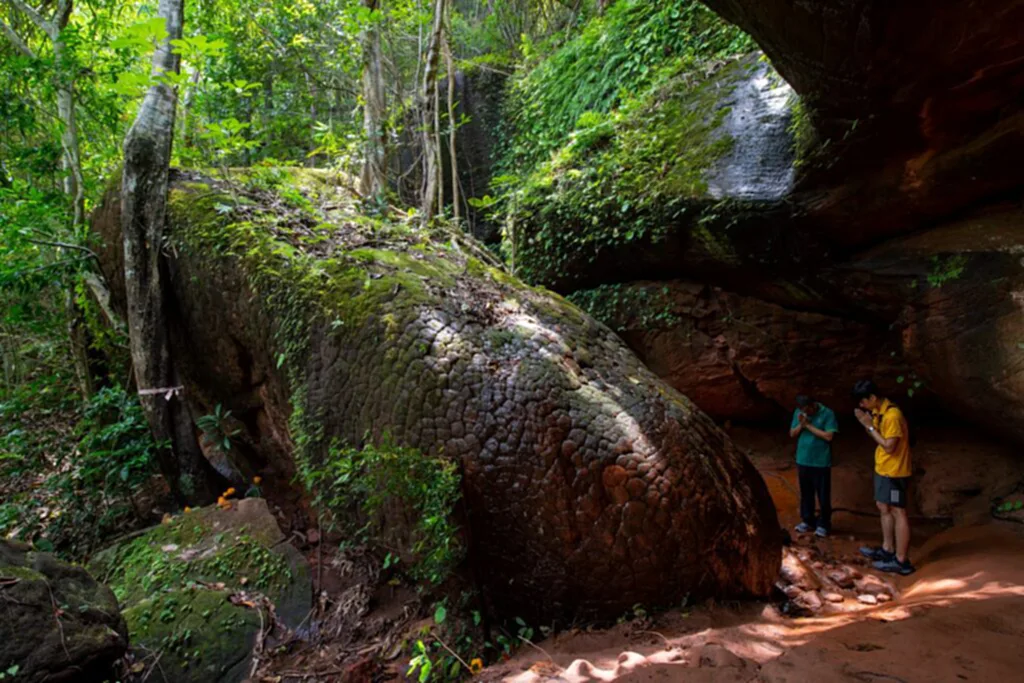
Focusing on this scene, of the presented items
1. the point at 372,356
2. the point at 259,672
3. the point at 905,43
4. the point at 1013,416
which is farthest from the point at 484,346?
the point at 1013,416

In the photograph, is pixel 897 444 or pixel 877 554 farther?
pixel 877 554

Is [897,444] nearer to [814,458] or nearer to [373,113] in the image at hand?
[814,458]

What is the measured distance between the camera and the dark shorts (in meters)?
4.71

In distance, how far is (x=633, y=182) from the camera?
6691 millimetres

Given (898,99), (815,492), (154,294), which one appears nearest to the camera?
(898,99)

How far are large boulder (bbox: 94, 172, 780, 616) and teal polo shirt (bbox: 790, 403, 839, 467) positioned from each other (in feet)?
5.95

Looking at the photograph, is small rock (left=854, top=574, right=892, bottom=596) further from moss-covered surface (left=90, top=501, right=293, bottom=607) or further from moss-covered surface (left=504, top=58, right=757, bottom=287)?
moss-covered surface (left=90, top=501, right=293, bottom=607)

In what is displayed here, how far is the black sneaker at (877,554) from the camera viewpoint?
4797 mm

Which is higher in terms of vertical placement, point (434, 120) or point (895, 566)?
point (434, 120)

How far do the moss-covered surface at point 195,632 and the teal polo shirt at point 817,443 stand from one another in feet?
18.1

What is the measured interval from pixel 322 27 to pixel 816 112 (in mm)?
8865

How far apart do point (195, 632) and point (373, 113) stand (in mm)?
7270

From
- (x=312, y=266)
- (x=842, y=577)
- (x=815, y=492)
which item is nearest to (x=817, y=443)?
(x=815, y=492)

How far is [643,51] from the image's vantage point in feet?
A: 27.0
